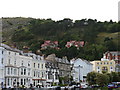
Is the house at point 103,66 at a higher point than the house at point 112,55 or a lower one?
lower

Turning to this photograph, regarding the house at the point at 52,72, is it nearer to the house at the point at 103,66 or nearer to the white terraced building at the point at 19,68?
the white terraced building at the point at 19,68

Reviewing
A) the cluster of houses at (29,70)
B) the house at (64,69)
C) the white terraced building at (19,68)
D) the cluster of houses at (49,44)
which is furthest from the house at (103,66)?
the cluster of houses at (49,44)

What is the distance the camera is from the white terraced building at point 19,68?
6360 cm

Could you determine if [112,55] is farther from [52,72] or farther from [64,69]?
[52,72]

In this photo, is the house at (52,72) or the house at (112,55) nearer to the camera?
the house at (52,72)

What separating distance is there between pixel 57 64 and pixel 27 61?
65.0 ft

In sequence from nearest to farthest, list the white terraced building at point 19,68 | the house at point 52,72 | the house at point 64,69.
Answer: the white terraced building at point 19,68
the house at point 52,72
the house at point 64,69

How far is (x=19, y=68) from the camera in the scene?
6938cm

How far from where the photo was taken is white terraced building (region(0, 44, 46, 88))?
6360 centimetres

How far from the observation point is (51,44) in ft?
628

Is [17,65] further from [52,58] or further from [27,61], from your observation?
[52,58]

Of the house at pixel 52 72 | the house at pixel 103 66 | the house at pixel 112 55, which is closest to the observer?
the house at pixel 52 72

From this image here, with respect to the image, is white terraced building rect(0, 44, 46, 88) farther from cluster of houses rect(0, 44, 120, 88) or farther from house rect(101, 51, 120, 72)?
house rect(101, 51, 120, 72)

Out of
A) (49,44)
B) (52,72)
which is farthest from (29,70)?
(49,44)
